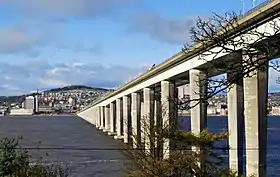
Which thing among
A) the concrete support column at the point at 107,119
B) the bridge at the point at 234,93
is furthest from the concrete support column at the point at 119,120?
the concrete support column at the point at 107,119

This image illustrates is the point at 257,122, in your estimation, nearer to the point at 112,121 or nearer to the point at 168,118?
the point at 168,118

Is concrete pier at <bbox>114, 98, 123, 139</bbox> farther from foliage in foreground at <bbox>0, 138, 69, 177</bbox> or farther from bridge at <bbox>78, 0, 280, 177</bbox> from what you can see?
foliage in foreground at <bbox>0, 138, 69, 177</bbox>

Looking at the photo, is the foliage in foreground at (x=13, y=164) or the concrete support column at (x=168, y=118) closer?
the foliage in foreground at (x=13, y=164)

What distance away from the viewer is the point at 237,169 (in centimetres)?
3931

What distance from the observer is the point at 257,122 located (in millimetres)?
33188

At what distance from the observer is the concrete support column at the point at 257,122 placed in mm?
33250

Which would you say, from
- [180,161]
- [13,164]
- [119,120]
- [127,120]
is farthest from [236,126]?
[119,120]

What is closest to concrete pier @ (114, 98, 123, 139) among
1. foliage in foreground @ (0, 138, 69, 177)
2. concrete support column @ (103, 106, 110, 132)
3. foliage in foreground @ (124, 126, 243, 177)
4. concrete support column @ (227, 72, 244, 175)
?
concrete support column @ (103, 106, 110, 132)

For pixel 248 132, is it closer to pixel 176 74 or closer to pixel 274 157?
pixel 176 74

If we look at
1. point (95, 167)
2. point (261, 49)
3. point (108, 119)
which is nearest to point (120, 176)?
point (95, 167)

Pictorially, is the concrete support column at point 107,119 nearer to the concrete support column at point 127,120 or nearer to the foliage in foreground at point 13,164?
the concrete support column at point 127,120

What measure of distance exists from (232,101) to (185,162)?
12.3m

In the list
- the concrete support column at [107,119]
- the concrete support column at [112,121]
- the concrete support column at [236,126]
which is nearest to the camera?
the concrete support column at [236,126]

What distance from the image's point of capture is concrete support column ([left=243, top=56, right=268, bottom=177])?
33250 mm
